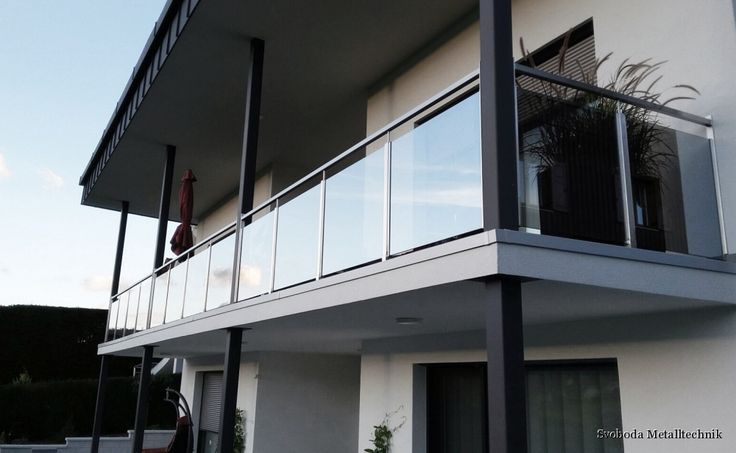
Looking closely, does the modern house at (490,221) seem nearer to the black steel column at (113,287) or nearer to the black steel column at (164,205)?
the black steel column at (164,205)

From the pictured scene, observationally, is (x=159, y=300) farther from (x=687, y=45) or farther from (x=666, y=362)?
(x=687, y=45)

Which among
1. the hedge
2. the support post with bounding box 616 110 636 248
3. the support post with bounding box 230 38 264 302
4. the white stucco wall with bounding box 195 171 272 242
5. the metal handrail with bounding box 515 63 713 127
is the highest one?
the white stucco wall with bounding box 195 171 272 242

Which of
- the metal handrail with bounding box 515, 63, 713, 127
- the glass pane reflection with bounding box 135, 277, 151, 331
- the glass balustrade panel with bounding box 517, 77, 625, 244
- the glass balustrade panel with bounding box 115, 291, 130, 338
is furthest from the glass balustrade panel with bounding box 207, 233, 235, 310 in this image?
the glass balustrade panel with bounding box 115, 291, 130, 338

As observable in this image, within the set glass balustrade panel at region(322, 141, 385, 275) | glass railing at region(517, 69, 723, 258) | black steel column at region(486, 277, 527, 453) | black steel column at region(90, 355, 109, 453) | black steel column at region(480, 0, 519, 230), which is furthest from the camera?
black steel column at region(90, 355, 109, 453)

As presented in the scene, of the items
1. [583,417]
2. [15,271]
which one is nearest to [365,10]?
[583,417]

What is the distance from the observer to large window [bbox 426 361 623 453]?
532cm

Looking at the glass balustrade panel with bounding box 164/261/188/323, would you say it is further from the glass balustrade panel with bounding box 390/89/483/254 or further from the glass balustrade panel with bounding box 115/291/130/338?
the glass balustrade panel with bounding box 390/89/483/254

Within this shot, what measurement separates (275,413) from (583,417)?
281 inches

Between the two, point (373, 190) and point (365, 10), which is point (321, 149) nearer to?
point (365, 10)

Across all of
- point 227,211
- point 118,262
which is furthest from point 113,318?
point 227,211

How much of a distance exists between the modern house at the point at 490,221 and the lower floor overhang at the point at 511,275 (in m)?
0.02

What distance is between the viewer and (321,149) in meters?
12.1

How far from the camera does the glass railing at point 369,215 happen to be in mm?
4191

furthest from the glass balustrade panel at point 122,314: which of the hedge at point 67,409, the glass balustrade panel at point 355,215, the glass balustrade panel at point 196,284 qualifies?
the glass balustrade panel at point 355,215
